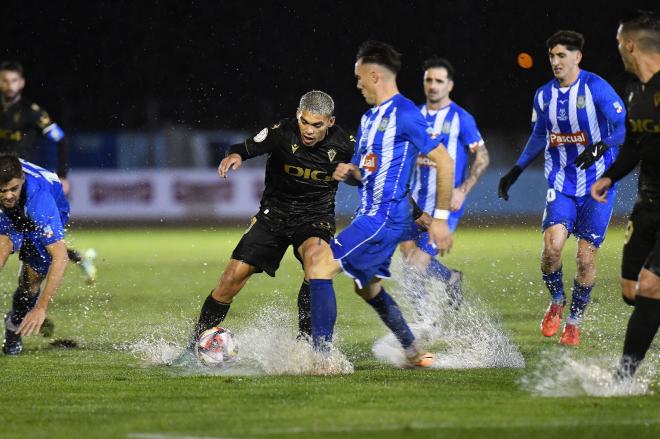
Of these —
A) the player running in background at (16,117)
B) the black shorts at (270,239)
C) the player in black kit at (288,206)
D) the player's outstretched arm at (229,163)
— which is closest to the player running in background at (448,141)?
the player in black kit at (288,206)

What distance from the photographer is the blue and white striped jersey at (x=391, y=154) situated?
25.3 feet

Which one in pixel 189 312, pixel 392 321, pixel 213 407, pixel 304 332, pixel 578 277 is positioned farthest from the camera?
pixel 189 312

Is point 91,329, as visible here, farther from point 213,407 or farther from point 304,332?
point 213,407

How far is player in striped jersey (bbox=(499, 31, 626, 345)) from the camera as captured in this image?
9.61 meters

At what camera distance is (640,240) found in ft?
21.9

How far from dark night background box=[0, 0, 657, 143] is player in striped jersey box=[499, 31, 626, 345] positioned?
1784cm

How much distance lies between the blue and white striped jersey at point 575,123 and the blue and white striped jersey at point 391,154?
2.30m

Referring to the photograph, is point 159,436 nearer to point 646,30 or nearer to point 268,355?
point 268,355

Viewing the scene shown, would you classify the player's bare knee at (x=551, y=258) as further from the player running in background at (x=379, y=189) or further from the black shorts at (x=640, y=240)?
the black shorts at (x=640, y=240)

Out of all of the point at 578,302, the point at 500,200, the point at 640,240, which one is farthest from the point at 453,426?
the point at 500,200

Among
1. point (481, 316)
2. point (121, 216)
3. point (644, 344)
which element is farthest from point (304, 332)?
point (121, 216)

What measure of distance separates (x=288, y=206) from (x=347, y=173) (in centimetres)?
111

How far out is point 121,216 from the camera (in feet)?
94.5

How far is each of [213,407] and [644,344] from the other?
93.5 inches
